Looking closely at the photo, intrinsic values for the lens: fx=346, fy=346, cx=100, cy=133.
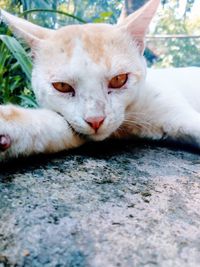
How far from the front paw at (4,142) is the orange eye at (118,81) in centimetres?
35

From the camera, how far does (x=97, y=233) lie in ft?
1.89

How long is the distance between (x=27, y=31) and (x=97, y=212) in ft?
2.33

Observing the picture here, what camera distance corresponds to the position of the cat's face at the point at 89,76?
0.94 meters

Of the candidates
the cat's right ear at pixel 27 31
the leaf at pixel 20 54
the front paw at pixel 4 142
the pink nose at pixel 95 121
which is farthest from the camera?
the leaf at pixel 20 54

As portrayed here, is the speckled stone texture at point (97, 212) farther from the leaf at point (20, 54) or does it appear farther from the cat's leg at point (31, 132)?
the leaf at point (20, 54)

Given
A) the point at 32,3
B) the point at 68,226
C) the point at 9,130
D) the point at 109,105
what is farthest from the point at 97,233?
the point at 32,3

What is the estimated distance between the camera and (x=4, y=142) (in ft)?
2.58

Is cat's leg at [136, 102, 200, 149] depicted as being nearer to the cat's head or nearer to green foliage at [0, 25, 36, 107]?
the cat's head

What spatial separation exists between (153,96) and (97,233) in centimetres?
74

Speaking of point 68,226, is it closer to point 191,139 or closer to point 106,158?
point 106,158

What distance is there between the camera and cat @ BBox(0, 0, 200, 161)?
0.88 metres

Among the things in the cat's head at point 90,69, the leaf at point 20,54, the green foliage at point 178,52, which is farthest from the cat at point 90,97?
the green foliage at point 178,52

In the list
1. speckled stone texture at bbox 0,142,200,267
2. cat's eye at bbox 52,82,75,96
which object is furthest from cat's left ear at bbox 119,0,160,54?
speckled stone texture at bbox 0,142,200,267

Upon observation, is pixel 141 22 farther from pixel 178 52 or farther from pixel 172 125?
pixel 178 52
